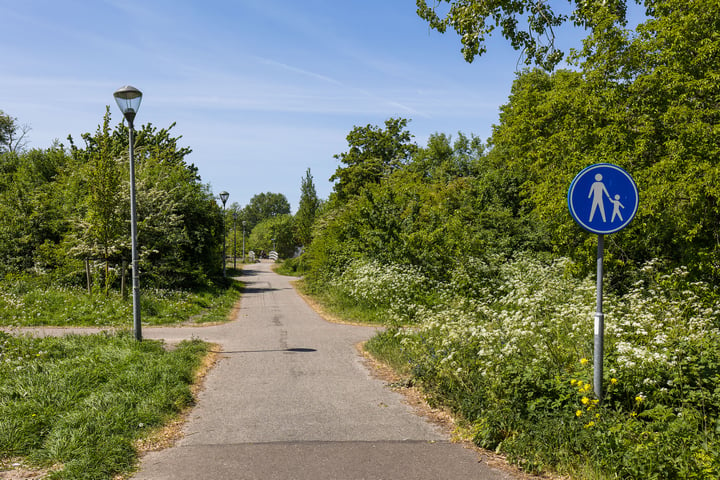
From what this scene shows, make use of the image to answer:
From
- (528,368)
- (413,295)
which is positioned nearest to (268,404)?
(528,368)

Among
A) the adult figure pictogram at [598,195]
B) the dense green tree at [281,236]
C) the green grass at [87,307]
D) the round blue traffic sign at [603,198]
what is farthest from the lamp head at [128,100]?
the dense green tree at [281,236]

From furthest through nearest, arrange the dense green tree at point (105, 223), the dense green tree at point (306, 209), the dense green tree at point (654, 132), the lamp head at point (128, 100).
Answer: the dense green tree at point (306, 209) → the dense green tree at point (105, 223) → the dense green tree at point (654, 132) → the lamp head at point (128, 100)

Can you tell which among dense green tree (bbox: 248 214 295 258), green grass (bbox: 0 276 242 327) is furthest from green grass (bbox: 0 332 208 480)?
dense green tree (bbox: 248 214 295 258)

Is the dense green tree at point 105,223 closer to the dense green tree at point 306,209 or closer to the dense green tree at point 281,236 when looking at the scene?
the dense green tree at point 306,209

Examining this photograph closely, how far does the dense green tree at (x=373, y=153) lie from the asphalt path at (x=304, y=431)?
30597 mm

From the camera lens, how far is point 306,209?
3816 centimetres

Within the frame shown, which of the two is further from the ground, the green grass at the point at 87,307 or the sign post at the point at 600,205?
the sign post at the point at 600,205

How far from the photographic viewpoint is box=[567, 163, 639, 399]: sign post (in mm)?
4715

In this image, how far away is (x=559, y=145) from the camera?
57.0 feet

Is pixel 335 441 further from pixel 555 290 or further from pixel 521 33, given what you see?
pixel 521 33

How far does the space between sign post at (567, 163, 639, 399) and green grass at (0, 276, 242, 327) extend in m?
11.9

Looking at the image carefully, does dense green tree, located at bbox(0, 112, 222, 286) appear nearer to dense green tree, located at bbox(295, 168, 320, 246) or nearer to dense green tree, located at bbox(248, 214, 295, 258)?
dense green tree, located at bbox(295, 168, 320, 246)

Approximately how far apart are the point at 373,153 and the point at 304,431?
37.6m

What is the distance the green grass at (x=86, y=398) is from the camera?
4629mm
